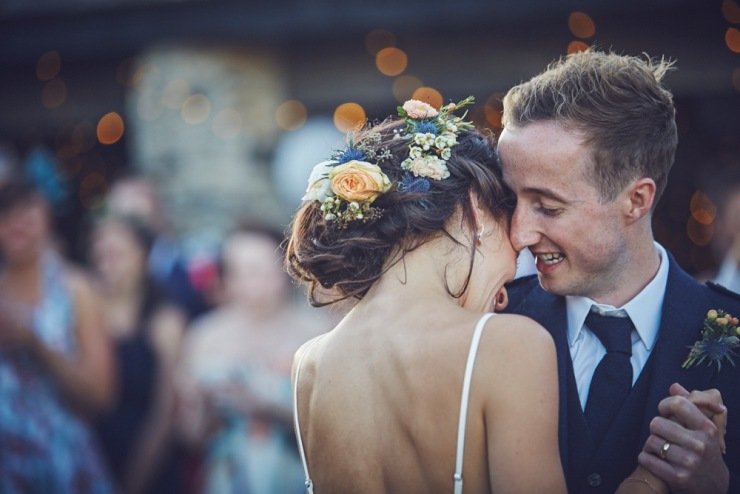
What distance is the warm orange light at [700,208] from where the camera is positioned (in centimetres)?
776

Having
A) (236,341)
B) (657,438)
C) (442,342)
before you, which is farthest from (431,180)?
(236,341)

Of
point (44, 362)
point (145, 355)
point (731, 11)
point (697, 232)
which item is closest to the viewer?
point (44, 362)

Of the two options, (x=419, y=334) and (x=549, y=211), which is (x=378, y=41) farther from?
(x=419, y=334)

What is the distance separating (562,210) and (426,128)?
0.47m

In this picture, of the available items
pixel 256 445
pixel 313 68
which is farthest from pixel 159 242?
pixel 313 68

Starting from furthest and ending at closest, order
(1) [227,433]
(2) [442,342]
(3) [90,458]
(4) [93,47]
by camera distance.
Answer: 1. (4) [93,47]
2. (3) [90,458]
3. (1) [227,433]
4. (2) [442,342]

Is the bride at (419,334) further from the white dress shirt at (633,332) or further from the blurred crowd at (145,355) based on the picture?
the blurred crowd at (145,355)

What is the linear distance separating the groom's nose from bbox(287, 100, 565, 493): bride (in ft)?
0.11

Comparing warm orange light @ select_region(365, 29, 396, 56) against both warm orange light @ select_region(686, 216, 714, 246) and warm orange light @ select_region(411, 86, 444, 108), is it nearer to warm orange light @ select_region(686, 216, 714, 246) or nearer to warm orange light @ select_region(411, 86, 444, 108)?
warm orange light @ select_region(411, 86, 444, 108)

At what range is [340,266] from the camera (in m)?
2.67

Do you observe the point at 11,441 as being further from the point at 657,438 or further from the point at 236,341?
the point at 657,438

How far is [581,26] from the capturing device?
22.9 feet

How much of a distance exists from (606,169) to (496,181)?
0.32 metres

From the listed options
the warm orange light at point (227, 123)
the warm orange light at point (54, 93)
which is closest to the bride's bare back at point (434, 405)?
the warm orange light at point (227, 123)
